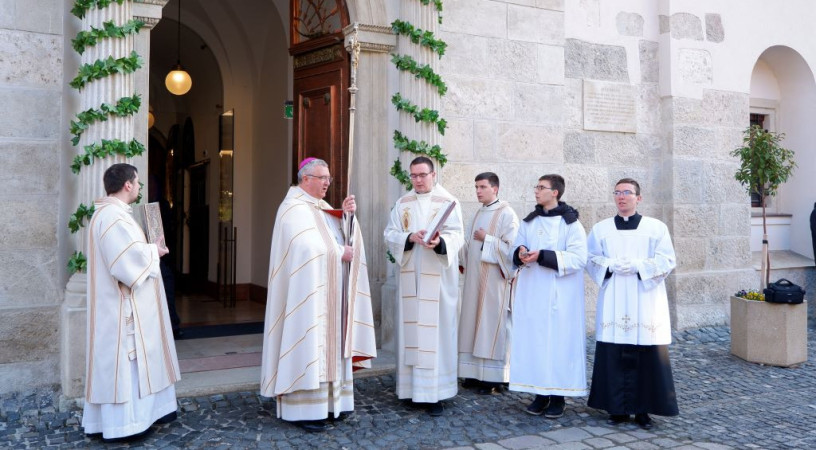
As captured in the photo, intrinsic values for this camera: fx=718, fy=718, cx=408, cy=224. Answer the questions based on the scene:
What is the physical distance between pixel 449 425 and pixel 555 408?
2.78 feet

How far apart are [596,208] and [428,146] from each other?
2.84m

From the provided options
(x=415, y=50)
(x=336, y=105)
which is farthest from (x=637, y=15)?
(x=336, y=105)

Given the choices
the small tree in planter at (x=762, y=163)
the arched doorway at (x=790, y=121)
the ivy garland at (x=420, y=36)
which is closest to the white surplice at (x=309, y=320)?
the ivy garland at (x=420, y=36)

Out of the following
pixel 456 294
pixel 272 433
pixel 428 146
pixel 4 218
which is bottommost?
pixel 272 433

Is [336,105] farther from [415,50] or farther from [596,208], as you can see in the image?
[596,208]

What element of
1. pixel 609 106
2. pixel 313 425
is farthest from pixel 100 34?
pixel 609 106

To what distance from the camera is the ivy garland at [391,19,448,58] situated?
6789mm

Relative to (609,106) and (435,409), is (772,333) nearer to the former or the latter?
(609,106)

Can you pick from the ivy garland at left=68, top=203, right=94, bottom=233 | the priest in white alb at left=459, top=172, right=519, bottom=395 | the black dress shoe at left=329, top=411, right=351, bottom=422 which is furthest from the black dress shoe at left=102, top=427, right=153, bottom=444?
the priest in white alb at left=459, top=172, right=519, bottom=395

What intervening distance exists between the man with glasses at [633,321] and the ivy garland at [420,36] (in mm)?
2444

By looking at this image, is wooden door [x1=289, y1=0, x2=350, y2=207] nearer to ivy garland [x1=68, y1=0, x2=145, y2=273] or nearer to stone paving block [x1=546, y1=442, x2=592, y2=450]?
ivy garland [x1=68, y1=0, x2=145, y2=273]

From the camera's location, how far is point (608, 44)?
8.77 m

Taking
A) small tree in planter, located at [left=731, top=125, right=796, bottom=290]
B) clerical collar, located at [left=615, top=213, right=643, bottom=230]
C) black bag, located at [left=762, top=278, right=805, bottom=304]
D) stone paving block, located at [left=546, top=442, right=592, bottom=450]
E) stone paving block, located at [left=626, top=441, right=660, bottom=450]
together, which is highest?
small tree in planter, located at [left=731, top=125, right=796, bottom=290]

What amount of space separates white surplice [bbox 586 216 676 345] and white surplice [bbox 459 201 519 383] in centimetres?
86
